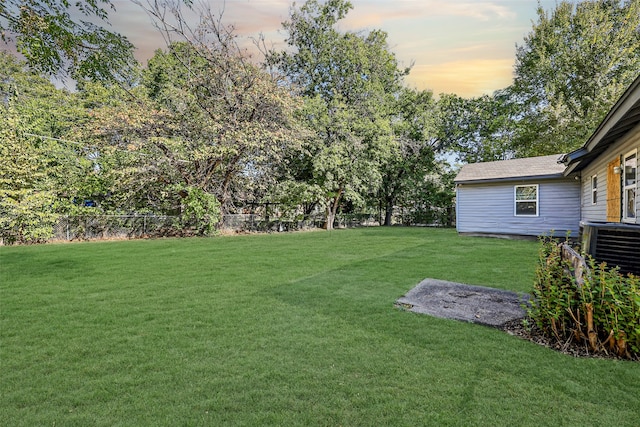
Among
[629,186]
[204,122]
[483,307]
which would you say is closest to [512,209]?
[629,186]

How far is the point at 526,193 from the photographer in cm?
1169

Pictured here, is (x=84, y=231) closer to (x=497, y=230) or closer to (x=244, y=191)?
(x=244, y=191)

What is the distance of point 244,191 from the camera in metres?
15.3

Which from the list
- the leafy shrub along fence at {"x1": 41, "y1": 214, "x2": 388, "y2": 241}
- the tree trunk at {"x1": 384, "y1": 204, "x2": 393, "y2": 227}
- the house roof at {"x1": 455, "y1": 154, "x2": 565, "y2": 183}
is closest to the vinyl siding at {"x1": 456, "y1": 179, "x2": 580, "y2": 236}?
the house roof at {"x1": 455, "y1": 154, "x2": 565, "y2": 183}

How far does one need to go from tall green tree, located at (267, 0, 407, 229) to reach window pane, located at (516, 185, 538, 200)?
7401mm

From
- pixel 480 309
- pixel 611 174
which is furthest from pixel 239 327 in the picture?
pixel 611 174

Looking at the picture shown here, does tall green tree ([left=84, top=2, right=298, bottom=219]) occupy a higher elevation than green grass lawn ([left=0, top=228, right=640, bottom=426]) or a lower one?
higher

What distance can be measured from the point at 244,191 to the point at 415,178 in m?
11.5

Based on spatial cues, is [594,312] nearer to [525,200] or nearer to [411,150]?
[525,200]

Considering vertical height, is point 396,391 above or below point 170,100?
below

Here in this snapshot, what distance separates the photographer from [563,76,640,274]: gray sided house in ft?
12.5

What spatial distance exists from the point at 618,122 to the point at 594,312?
3692 millimetres

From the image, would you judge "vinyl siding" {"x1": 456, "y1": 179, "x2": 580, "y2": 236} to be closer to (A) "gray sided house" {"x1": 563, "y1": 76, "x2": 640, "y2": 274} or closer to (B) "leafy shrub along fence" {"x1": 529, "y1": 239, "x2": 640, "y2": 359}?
(A) "gray sided house" {"x1": 563, "y1": 76, "x2": 640, "y2": 274}

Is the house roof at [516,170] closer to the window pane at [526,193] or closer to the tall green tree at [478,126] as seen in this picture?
the window pane at [526,193]
